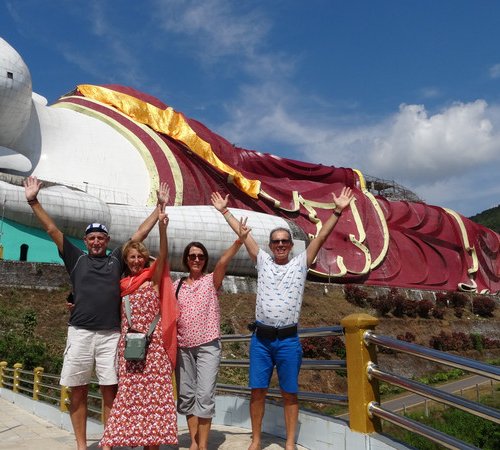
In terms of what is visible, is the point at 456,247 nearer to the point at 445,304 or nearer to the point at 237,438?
the point at 445,304

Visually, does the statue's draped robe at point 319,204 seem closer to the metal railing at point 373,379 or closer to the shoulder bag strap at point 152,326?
the shoulder bag strap at point 152,326

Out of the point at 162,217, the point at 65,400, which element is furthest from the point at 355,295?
the point at 162,217

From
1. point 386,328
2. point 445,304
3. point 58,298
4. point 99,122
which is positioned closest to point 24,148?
point 99,122

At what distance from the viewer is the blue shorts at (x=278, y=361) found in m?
3.25

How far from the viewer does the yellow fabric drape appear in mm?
17344

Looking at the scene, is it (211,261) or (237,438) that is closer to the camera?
(237,438)

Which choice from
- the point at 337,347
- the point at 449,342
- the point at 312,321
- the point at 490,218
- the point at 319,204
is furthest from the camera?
the point at 490,218

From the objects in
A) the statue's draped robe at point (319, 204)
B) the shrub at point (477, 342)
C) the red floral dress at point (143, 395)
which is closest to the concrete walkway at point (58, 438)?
the red floral dress at point (143, 395)

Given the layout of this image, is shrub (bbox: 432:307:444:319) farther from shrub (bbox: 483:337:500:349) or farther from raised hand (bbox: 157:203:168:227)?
raised hand (bbox: 157:203:168:227)

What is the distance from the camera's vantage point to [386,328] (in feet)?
55.7

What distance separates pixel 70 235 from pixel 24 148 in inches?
129

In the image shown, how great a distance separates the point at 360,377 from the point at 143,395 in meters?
1.22

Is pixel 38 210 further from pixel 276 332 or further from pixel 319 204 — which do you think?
pixel 319 204

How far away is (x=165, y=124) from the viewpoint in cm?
1764
